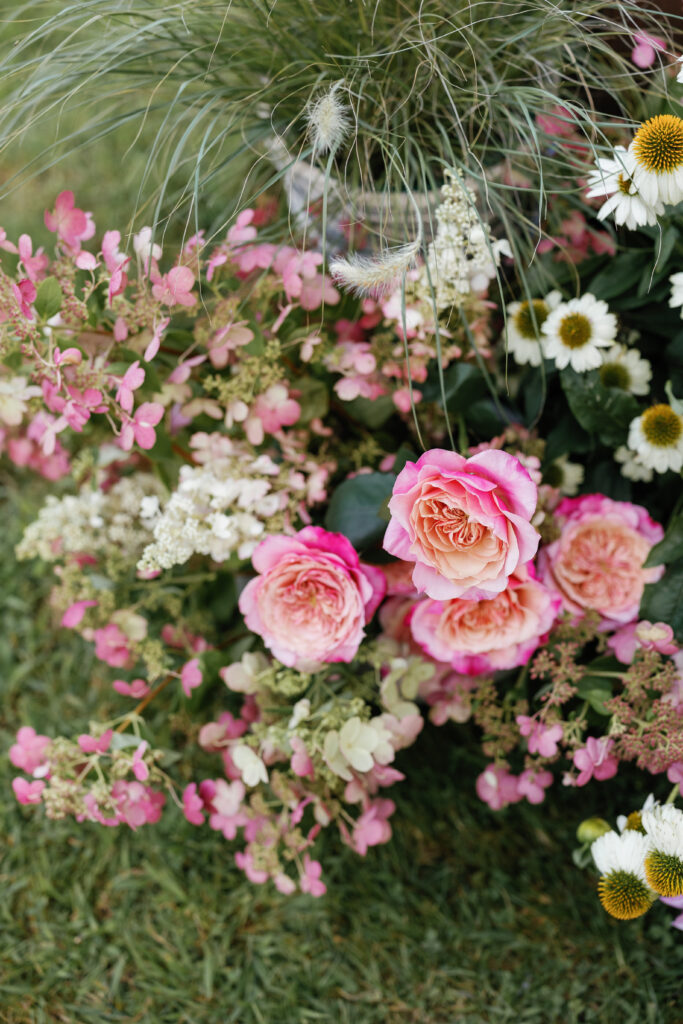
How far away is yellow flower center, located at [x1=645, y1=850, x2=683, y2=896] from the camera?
0.72 meters

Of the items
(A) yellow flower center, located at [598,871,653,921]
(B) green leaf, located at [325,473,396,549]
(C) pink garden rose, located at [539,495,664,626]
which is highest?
(B) green leaf, located at [325,473,396,549]

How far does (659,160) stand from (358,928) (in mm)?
943

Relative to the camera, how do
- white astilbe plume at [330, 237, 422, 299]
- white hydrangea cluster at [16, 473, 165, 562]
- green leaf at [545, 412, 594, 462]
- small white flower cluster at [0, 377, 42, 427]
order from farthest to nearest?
white hydrangea cluster at [16, 473, 165, 562] < green leaf at [545, 412, 594, 462] < small white flower cluster at [0, 377, 42, 427] < white astilbe plume at [330, 237, 422, 299]

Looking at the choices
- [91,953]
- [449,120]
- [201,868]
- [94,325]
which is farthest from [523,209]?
[91,953]

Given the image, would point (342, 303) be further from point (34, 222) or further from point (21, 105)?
point (34, 222)

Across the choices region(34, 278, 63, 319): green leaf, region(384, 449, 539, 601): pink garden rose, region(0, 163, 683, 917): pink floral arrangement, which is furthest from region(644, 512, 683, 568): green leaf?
region(34, 278, 63, 319): green leaf

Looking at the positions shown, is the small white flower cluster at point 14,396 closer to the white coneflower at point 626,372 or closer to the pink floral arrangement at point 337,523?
the pink floral arrangement at point 337,523

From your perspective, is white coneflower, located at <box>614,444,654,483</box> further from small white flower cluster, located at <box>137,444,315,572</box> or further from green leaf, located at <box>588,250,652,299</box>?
small white flower cluster, located at <box>137,444,315,572</box>

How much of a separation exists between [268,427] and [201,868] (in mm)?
608

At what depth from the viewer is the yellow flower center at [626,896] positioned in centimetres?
76

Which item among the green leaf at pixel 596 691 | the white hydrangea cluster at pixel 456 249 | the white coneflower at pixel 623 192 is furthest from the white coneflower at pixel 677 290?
the green leaf at pixel 596 691

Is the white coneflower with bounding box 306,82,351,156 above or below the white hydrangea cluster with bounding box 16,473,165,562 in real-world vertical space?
above

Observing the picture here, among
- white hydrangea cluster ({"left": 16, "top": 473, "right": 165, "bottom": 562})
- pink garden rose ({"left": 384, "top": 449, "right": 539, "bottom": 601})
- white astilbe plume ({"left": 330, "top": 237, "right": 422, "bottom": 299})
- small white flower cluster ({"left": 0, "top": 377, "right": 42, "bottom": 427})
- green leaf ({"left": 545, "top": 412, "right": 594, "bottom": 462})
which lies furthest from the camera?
white hydrangea cluster ({"left": 16, "top": 473, "right": 165, "bottom": 562})

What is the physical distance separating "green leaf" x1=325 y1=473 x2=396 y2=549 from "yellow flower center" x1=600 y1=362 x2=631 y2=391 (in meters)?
0.28
